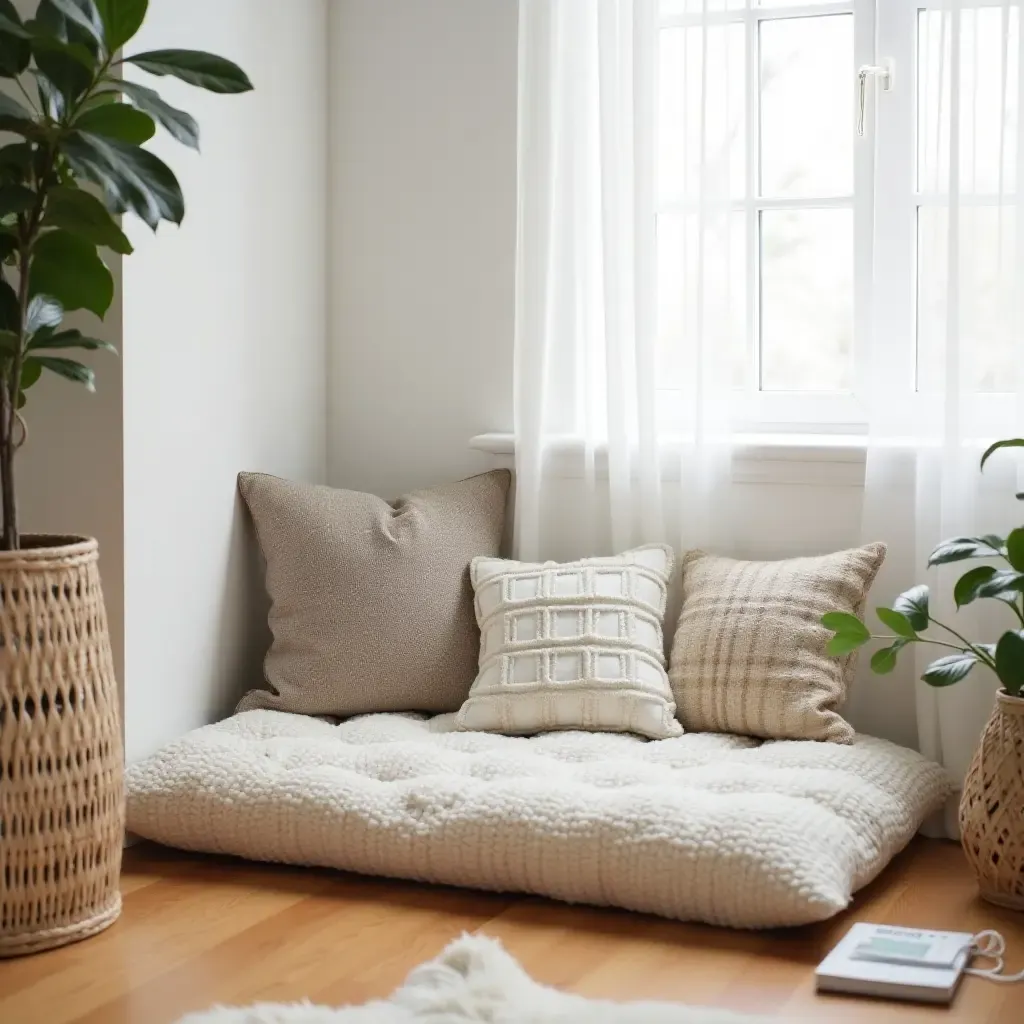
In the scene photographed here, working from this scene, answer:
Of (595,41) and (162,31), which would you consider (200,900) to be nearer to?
(162,31)

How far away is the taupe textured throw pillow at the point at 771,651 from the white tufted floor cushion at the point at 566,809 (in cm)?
4

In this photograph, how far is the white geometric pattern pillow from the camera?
2.65m

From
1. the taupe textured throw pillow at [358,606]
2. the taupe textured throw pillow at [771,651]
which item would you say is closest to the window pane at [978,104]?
the taupe textured throw pillow at [771,651]

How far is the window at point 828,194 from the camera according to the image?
2.61 m

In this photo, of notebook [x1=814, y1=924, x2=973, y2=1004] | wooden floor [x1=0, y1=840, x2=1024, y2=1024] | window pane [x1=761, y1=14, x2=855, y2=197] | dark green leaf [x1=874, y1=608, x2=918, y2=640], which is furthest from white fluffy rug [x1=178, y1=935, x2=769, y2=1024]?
window pane [x1=761, y1=14, x2=855, y2=197]

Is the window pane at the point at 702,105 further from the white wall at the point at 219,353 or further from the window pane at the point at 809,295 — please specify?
the white wall at the point at 219,353

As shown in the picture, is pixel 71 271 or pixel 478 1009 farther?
pixel 71 271

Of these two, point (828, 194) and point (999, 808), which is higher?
point (828, 194)

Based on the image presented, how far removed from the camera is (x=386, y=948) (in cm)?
208

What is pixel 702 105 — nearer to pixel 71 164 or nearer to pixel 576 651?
pixel 576 651

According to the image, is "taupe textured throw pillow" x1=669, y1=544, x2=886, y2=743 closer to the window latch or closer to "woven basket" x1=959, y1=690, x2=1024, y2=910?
"woven basket" x1=959, y1=690, x2=1024, y2=910

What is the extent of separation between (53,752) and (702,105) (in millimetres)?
1637

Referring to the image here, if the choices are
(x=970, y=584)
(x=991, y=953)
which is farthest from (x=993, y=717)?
(x=991, y=953)

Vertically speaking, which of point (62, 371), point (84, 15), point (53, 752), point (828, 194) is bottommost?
point (53, 752)
